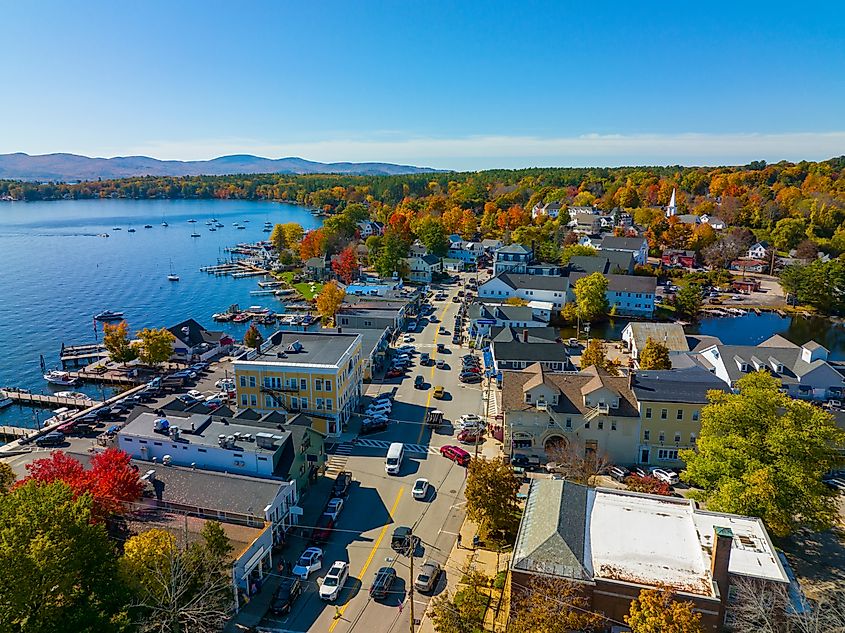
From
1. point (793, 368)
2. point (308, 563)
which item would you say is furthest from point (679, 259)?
point (308, 563)

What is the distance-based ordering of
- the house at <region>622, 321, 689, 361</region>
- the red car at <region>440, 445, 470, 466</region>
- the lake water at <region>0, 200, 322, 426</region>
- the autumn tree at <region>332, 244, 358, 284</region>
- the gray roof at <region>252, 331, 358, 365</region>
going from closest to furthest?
the red car at <region>440, 445, 470, 466</region> < the gray roof at <region>252, 331, 358, 365</region> < the house at <region>622, 321, 689, 361</region> < the lake water at <region>0, 200, 322, 426</region> < the autumn tree at <region>332, 244, 358, 284</region>

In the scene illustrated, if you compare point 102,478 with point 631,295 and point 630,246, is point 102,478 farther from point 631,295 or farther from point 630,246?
point 630,246

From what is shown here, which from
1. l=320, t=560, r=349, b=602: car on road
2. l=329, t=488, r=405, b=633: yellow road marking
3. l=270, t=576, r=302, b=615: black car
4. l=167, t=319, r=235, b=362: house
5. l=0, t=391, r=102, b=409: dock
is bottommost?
l=0, t=391, r=102, b=409: dock

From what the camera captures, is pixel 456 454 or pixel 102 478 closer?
pixel 102 478

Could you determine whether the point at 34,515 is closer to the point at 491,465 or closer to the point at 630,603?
the point at 491,465

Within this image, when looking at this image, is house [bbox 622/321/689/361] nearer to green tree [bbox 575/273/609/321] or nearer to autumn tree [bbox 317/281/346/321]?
green tree [bbox 575/273/609/321]

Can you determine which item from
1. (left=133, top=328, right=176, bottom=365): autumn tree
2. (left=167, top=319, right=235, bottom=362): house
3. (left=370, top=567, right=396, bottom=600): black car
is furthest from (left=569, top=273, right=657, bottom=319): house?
(left=370, top=567, right=396, bottom=600): black car
